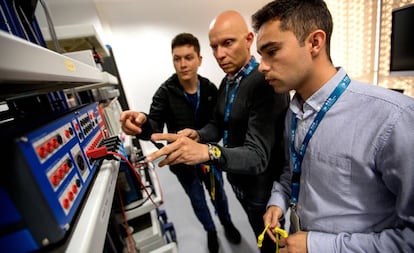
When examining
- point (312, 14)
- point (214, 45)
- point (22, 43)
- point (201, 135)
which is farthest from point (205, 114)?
point (22, 43)

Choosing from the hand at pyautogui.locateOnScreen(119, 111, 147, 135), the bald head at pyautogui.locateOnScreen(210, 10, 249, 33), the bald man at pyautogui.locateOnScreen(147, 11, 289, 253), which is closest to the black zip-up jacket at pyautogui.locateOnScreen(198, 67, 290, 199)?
the bald man at pyautogui.locateOnScreen(147, 11, 289, 253)

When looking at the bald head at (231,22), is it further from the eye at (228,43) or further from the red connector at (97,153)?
the red connector at (97,153)

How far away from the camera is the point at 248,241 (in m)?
→ 1.77

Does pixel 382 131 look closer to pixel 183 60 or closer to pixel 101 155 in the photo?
pixel 101 155

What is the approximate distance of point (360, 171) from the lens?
0.59 m

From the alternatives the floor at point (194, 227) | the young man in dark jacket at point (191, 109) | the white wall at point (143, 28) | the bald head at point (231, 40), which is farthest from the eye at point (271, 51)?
the white wall at point (143, 28)

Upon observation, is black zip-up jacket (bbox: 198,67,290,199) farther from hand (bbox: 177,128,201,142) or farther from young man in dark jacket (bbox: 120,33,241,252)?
young man in dark jacket (bbox: 120,33,241,252)

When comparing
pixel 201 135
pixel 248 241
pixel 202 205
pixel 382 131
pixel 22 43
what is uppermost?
pixel 22 43

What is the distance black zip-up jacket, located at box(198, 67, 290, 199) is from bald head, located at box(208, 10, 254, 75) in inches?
4.6

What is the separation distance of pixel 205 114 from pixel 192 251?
1.24m

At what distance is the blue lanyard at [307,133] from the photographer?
25.5 inches

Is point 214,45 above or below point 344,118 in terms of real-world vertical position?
above

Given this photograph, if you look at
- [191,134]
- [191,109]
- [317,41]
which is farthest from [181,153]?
[191,109]

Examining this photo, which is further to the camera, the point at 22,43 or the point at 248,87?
the point at 248,87
